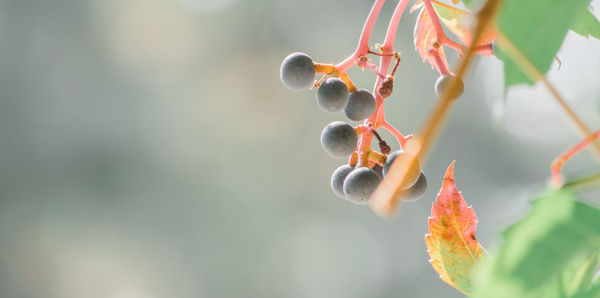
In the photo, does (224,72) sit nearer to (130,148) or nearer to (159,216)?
(130,148)

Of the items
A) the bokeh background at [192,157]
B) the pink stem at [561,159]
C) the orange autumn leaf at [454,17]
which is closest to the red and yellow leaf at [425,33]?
the orange autumn leaf at [454,17]

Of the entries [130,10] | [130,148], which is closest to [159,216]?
[130,148]

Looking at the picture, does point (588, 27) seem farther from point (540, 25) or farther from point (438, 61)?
point (540, 25)

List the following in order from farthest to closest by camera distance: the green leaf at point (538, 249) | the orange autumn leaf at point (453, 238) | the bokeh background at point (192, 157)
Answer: the bokeh background at point (192, 157)
the orange autumn leaf at point (453, 238)
the green leaf at point (538, 249)

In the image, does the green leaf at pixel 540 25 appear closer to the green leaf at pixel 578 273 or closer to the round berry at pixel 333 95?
the green leaf at pixel 578 273

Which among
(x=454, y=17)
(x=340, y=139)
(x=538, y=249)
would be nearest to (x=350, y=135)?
(x=340, y=139)

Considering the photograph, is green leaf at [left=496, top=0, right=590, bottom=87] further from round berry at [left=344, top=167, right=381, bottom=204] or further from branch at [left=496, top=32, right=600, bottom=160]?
round berry at [left=344, top=167, right=381, bottom=204]

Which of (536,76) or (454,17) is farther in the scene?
(454,17)
